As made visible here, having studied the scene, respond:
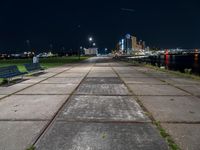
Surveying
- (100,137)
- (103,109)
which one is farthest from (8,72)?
(100,137)

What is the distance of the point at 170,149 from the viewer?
513 centimetres

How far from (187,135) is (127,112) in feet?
7.99

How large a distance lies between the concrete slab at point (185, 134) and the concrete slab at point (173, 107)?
1.83ft

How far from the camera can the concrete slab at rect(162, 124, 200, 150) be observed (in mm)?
5324

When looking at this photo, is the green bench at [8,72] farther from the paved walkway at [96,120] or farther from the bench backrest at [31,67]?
the paved walkway at [96,120]

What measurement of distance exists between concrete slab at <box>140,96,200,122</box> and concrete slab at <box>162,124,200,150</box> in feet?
1.83

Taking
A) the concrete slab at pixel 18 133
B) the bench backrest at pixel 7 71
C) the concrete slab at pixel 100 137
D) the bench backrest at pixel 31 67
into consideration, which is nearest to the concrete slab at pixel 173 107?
the concrete slab at pixel 100 137

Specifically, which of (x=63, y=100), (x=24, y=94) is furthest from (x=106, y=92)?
(x=24, y=94)

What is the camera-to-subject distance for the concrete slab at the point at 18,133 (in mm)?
5323

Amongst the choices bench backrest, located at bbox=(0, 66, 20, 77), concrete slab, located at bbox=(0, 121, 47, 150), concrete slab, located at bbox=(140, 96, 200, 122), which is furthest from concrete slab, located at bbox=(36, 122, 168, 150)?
bench backrest, located at bbox=(0, 66, 20, 77)

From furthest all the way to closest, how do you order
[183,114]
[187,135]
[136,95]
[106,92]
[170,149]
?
1. [106,92]
2. [136,95]
3. [183,114]
4. [187,135]
5. [170,149]

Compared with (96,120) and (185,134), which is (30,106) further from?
(185,134)

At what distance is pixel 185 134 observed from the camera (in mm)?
5988

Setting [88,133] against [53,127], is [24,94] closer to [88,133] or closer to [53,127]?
[53,127]
